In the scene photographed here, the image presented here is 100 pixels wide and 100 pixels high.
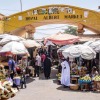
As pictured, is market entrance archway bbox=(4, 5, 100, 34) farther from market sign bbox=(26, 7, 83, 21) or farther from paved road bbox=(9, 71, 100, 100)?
paved road bbox=(9, 71, 100, 100)

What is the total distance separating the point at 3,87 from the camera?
239 inches

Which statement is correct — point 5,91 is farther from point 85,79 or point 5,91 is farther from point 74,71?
point 74,71

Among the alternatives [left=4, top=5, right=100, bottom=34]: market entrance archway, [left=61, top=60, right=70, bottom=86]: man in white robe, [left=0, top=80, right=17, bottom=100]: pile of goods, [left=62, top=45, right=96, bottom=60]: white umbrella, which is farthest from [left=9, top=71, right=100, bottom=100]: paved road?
[left=4, top=5, right=100, bottom=34]: market entrance archway

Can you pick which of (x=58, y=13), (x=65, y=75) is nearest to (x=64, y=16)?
(x=58, y=13)

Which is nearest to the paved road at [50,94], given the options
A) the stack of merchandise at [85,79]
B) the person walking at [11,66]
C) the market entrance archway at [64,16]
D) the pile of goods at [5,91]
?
the stack of merchandise at [85,79]

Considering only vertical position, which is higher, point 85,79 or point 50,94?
point 85,79

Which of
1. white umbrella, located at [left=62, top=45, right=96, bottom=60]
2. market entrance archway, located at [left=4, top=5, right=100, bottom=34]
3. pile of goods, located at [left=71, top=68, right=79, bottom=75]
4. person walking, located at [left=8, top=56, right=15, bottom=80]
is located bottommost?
pile of goods, located at [left=71, top=68, right=79, bottom=75]

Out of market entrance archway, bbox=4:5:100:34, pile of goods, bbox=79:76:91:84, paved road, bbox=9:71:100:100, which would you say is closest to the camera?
paved road, bbox=9:71:100:100

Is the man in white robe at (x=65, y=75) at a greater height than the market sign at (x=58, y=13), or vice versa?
the market sign at (x=58, y=13)

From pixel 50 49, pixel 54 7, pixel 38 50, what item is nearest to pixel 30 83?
pixel 38 50

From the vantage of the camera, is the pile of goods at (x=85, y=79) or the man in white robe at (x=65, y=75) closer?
the pile of goods at (x=85, y=79)

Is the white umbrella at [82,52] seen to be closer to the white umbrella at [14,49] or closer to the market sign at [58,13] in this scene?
the white umbrella at [14,49]

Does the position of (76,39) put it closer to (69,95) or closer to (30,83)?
(30,83)

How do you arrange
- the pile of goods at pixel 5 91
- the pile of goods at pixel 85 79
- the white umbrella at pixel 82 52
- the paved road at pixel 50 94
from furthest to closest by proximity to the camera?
the white umbrella at pixel 82 52 < the pile of goods at pixel 85 79 < the paved road at pixel 50 94 < the pile of goods at pixel 5 91
